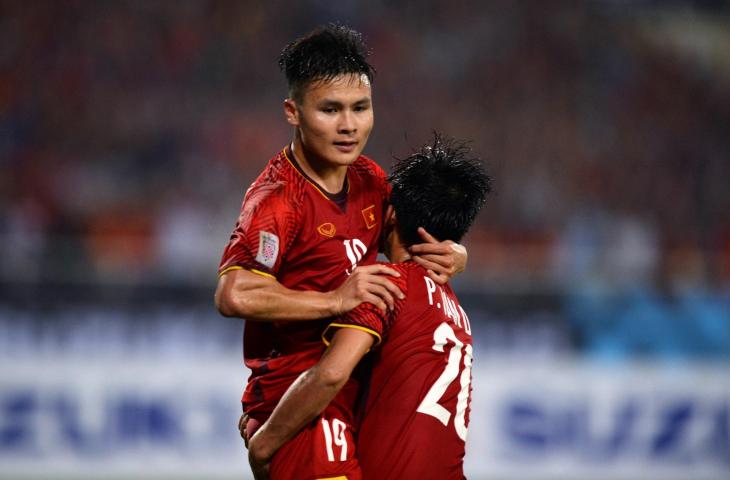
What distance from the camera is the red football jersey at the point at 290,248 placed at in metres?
3.22

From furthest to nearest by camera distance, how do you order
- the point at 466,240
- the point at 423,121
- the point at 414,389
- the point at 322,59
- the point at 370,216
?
the point at 423,121, the point at 466,240, the point at 370,216, the point at 322,59, the point at 414,389

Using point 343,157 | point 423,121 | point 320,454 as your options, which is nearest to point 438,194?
point 343,157

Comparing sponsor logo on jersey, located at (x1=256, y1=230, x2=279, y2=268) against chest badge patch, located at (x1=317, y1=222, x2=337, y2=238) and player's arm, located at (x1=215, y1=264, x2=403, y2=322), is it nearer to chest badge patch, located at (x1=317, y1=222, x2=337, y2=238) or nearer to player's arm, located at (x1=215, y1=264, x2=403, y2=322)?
player's arm, located at (x1=215, y1=264, x2=403, y2=322)

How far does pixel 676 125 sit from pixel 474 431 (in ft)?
17.4

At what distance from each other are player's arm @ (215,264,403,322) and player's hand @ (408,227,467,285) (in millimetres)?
144

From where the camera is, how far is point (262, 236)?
3.21 m

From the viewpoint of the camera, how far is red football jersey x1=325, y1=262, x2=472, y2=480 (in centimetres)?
317

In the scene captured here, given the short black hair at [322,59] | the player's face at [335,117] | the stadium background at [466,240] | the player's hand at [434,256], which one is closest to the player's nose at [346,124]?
the player's face at [335,117]

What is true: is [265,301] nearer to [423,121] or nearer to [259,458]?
[259,458]

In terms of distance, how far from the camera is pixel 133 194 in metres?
9.34

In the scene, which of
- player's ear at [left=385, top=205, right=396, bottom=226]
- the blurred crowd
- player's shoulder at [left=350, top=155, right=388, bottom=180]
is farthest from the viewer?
the blurred crowd

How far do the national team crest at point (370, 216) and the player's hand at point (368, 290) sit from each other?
40 cm

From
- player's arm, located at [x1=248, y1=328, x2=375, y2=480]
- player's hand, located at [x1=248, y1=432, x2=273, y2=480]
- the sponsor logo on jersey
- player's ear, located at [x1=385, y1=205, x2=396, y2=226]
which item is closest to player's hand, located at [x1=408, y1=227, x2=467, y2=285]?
player's ear, located at [x1=385, y1=205, x2=396, y2=226]

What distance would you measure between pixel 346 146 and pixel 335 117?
11cm
